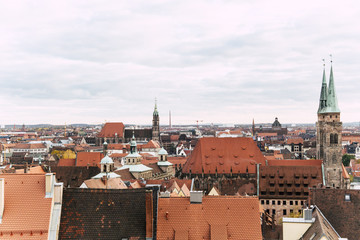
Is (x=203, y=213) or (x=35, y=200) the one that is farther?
(x=203, y=213)

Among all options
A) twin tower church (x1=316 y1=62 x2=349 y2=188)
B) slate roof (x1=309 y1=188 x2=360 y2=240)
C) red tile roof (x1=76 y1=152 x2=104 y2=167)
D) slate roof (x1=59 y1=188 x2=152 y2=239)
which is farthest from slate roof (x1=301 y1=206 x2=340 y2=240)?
red tile roof (x1=76 y1=152 x2=104 y2=167)

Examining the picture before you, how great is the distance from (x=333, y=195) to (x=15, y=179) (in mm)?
29650

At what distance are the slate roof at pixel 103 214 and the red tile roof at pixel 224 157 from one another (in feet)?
209

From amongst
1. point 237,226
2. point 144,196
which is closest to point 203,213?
point 237,226

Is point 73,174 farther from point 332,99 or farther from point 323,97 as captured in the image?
point 332,99

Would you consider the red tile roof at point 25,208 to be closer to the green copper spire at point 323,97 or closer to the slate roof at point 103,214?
the slate roof at point 103,214

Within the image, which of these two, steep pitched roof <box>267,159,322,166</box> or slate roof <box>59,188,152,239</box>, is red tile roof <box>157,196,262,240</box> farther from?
steep pitched roof <box>267,159,322,166</box>

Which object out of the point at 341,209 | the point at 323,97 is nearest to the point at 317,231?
the point at 341,209

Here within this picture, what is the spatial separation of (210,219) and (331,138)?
2804 inches

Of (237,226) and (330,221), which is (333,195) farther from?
(237,226)

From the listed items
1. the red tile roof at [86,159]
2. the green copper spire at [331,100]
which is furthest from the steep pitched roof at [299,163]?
the red tile roof at [86,159]

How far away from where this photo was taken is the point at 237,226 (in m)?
33.5

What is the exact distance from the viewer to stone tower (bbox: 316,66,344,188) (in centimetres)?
9475

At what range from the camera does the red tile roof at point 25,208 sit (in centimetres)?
2962
